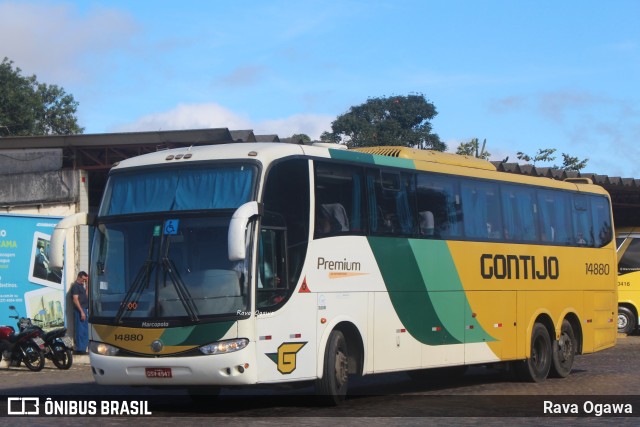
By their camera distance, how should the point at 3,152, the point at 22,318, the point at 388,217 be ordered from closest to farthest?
the point at 388,217
the point at 22,318
the point at 3,152

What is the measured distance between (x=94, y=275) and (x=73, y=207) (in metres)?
13.2

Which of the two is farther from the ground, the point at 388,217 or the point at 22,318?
the point at 388,217

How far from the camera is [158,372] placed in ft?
41.5

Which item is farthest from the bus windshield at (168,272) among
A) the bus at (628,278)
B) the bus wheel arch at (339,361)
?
the bus at (628,278)

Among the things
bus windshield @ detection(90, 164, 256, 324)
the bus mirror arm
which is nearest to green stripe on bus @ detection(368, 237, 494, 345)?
bus windshield @ detection(90, 164, 256, 324)

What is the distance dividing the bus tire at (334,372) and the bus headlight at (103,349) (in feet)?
8.36

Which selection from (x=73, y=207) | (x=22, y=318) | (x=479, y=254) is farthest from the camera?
(x=73, y=207)

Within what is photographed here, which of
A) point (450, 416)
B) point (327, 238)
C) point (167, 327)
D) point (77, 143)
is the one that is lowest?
point (450, 416)

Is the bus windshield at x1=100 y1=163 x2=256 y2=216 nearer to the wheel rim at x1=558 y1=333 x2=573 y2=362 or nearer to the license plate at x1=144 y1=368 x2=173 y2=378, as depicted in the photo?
the license plate at x1=144 y1=368 x2=173 y2=378

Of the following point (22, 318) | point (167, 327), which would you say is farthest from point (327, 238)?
point (22, 318)

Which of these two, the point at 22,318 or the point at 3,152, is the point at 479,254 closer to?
the point at 22,318

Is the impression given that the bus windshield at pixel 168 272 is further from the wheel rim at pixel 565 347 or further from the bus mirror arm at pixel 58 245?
the wheel rim at pixel 565 347

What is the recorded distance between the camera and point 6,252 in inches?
866

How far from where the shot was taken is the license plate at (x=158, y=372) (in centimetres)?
1261
